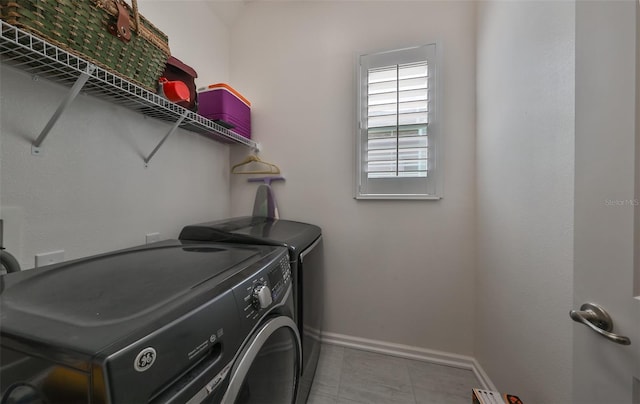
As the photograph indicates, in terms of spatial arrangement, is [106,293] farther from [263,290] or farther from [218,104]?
[218,104]

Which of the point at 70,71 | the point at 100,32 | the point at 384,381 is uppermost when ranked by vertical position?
the point at 100,32

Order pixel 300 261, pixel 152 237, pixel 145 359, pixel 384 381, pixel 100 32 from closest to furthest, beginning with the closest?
pixel 145 359
pixel 100 32
pixel 300 261
pixel 152 237
pixel 384 381

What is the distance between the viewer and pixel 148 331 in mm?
350

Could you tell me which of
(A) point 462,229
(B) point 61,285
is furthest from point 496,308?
(B) point 61,285

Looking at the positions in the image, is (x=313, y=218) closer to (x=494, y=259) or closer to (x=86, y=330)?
(x=494, y=259)

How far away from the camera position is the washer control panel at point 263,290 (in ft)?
1.82

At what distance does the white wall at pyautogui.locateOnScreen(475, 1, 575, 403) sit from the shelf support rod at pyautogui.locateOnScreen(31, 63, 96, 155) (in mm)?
1510

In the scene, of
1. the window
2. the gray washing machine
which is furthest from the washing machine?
the window

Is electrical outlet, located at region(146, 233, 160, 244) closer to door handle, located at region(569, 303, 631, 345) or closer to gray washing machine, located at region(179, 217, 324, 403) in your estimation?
gray washing machine, located at region(179, 217, 324, 403)

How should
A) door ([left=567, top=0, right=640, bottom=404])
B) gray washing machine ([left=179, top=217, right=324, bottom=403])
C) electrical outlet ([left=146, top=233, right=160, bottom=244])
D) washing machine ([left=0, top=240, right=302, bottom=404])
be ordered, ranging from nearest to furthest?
1. washing machine ([left=0, top=240, right=302, bottom=404])
2. door ([left=567, top=0, right=640, bottom=404])
3. gray washing machine ([left=179, top=217, right=324, bottom=403])
4. electrical outlet ([left=146, top=233, right=160, bottom=244])

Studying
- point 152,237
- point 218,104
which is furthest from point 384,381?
point 218,104

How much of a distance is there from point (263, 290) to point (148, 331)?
289 millimetres

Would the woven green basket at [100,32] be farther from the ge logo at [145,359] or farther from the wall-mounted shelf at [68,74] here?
the ge logo at [145,359]

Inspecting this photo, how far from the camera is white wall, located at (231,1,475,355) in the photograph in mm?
1394
